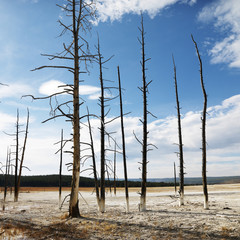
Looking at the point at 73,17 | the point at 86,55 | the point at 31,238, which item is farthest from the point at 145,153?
the point at 73,17

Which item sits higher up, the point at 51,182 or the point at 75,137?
the point at 75,137

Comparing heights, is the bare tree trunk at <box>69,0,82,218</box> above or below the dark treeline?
above

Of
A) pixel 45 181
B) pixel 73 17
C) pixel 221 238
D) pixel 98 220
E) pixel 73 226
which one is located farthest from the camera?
pixel 45 181

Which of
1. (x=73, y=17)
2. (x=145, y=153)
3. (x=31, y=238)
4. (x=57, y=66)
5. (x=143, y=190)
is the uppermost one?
(x=73, y=17)

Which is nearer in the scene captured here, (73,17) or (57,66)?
(57,66)

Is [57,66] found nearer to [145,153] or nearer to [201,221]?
[145,153]

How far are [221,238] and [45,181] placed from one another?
6594 centimetres

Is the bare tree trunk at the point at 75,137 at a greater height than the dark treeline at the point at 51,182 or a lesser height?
greater

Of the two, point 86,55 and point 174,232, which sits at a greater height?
point 86,55

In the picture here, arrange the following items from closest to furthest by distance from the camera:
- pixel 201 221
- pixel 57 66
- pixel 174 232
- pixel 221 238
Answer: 1. pixel 221 238
2. pixel 174 232
3. pixel 201 221
4. pixel 57 66

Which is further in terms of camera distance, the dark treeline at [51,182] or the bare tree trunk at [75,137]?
the dark treeline at [51,182]

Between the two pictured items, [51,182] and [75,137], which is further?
[51,182]

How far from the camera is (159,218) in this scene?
11.2 m

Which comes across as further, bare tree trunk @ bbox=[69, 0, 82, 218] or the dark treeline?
the dark treeline
